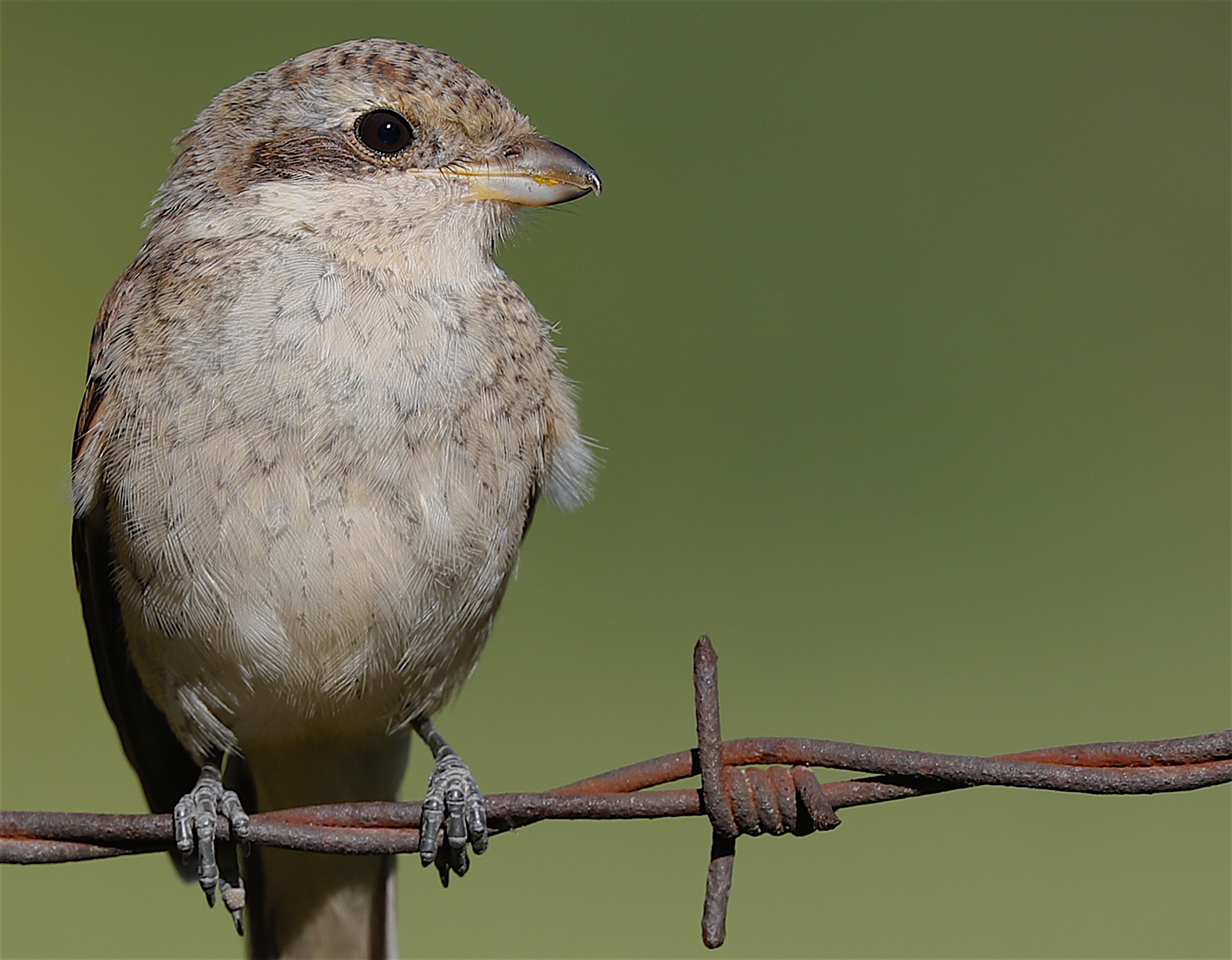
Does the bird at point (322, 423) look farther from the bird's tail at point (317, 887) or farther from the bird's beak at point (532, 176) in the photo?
the bird's tail at point (317, 887)

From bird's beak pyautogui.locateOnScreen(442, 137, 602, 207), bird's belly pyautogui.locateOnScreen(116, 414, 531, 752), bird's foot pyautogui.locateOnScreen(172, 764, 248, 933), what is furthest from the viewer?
bird's beak pyautogui.locateOnScreen(442, 137, 602, 207)

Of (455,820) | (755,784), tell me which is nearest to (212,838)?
(455,820)

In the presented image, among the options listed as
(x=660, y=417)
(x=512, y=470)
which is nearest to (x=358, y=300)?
(x=512, y=470)

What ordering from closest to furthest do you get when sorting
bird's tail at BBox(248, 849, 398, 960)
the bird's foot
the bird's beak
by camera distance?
1. the bird's foot
2. the bird's beak
3. bird's tail at BBox(248, 849, 398, 960)

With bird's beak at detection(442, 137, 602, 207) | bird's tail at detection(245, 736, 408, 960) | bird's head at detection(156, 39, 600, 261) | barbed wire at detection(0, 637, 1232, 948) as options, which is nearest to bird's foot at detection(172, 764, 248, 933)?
bird's tail at detection(245, 736, 408, 960)

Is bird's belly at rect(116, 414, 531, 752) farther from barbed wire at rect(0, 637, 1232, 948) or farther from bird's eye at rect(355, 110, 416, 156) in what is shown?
bird's eye at rect(355, 110, 416, 156)

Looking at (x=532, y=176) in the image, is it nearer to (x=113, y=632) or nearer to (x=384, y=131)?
(x=384, y=131)

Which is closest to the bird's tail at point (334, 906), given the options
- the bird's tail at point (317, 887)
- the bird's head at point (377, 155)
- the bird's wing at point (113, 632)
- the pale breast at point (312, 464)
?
the bird's tail at point (317, 887)

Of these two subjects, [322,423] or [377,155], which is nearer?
[322,423]
